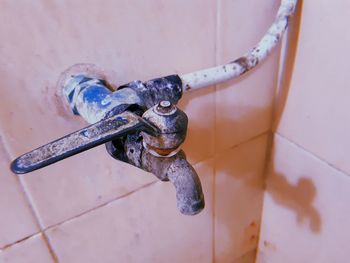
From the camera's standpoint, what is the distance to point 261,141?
49cm

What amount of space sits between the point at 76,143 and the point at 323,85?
29 cm

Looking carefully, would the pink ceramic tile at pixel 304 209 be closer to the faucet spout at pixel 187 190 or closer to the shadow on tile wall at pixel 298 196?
the shadow on tile wall at pixel 298 196

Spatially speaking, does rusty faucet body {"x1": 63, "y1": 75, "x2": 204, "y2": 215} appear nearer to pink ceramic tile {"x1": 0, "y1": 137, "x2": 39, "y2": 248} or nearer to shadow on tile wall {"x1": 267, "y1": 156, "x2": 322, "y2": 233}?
pink ceramic tile {"x1": 0, "y1": 137, "x2": 39, "y2": 248}

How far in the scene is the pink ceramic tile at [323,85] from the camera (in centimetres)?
35

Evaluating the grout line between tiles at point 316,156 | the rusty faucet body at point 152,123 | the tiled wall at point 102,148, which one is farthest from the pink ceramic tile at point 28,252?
the grout line between tiles at point 316,156

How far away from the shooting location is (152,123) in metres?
0.23

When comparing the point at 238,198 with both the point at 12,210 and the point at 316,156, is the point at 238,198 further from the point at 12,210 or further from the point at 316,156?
the point at 12,210

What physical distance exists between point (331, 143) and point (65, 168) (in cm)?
29

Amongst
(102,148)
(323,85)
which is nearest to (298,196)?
(323,85)

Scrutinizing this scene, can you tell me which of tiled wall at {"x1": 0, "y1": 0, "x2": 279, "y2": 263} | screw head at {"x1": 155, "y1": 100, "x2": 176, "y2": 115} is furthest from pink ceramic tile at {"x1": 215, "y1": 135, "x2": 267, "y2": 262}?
screw head at {"x1": 155, "y1": 100, "x2": 176, "y2": 115}

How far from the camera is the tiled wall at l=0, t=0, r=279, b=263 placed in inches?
11.1

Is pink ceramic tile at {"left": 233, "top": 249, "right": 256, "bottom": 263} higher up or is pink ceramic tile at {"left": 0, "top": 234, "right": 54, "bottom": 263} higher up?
pink ceramic tile at {"left": 0, "top": 234, "right": 54, "bottom": 263}

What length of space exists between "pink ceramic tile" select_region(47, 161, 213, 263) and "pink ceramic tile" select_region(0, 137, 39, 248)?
3 cm

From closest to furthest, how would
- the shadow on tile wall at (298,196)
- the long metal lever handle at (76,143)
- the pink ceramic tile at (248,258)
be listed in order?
the long metal lever handle at (76,143) < the shadow on tile wall at (298,196) < the pink ceramic tile at (248,258)
